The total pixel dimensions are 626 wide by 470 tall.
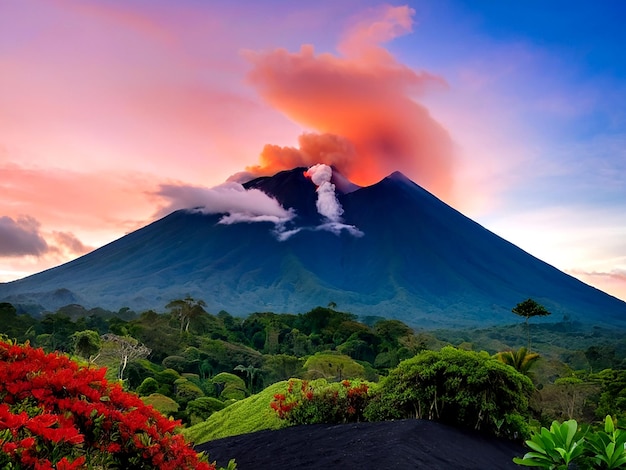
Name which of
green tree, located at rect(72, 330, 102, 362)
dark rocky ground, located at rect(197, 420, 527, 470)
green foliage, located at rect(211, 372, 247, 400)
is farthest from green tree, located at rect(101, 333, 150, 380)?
dark rocky ground, located at rect(197, 420, 527, 470)

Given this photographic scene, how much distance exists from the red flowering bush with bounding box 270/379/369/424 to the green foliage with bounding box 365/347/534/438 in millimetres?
619

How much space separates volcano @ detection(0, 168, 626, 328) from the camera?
14300cm

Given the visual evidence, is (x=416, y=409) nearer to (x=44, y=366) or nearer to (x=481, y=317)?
(x=44, y=366)

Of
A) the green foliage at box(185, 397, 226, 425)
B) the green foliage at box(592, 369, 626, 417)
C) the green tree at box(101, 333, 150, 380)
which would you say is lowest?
the green foliage at box(185, 397, 226, 425)

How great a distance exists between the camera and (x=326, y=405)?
27.0ft

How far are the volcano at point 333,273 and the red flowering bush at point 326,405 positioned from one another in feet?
395

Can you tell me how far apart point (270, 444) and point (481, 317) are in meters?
142

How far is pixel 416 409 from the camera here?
757cm

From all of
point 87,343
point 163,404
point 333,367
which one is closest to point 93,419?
point 163,404

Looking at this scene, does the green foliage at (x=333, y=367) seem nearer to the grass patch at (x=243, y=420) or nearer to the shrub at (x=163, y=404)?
the shrub at (x=163, y=404)

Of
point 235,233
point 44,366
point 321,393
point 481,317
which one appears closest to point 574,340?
point 481,317

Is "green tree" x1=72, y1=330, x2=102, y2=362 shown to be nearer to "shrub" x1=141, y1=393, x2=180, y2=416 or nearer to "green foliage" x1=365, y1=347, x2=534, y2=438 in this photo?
"shrub" x1=141, y1=393, x2=180, y2=416

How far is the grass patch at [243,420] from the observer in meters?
9.43

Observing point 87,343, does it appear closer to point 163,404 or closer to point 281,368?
point 163,404
